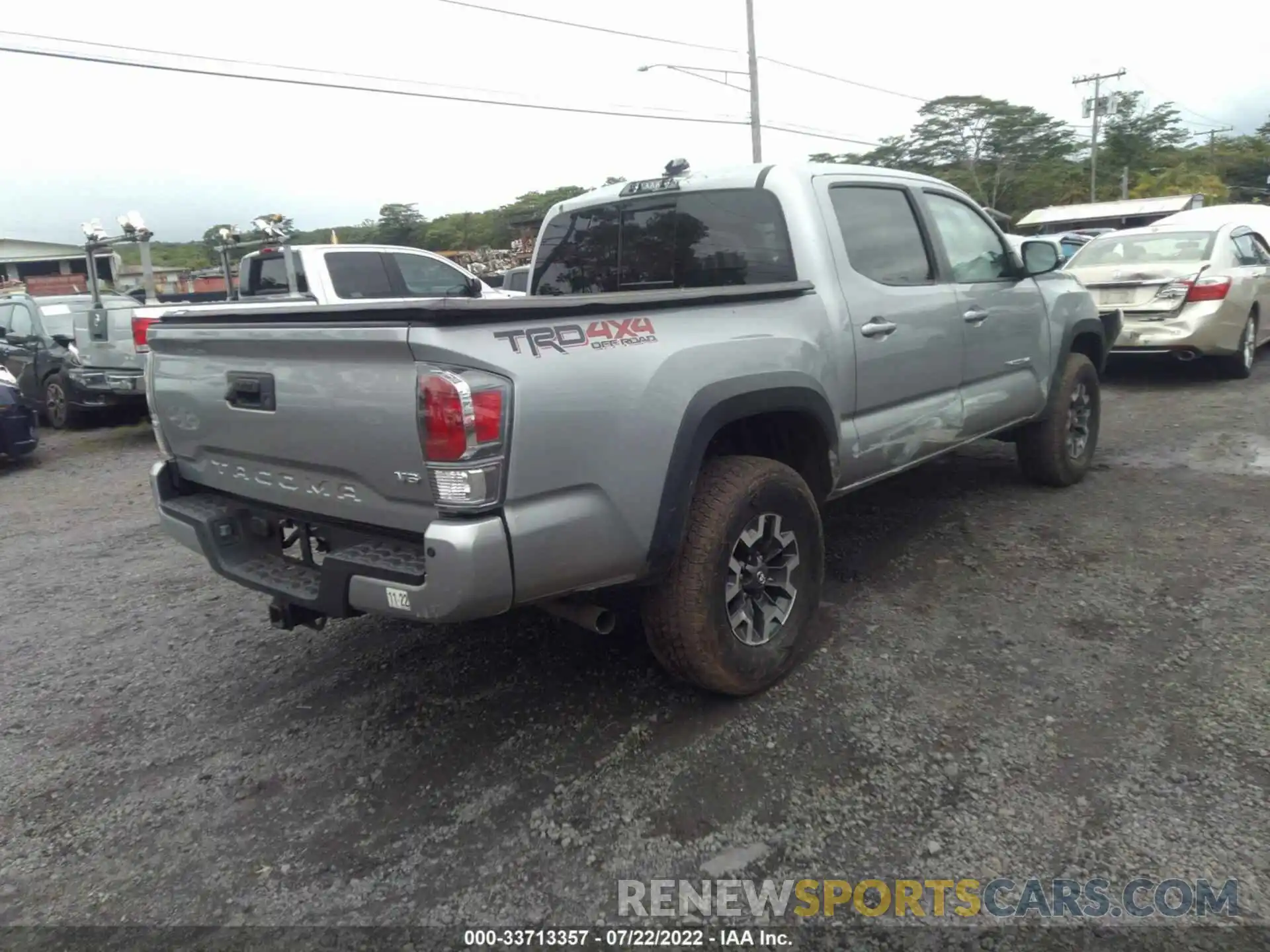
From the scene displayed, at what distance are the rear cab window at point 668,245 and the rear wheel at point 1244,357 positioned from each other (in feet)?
24.9

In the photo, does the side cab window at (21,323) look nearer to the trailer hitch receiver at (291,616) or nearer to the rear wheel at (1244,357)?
the trailer hitch receiver at (291,616)

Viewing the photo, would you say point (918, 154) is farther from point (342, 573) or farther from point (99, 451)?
point (342, 573)

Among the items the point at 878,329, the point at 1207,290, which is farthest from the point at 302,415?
the point at 1207,290

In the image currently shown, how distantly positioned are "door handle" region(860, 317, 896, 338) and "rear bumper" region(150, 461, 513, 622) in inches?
81.1

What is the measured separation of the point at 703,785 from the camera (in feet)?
9.51

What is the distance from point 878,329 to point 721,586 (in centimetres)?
151

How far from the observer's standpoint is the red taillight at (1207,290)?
887cm

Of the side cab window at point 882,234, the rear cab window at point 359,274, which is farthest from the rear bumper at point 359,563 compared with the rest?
the rear cab window at point 359,274

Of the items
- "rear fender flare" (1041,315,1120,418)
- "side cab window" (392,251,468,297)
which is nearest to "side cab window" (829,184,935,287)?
"rear fender flare" (1041,315,1120,418)

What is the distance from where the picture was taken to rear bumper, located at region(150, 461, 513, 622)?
250cm

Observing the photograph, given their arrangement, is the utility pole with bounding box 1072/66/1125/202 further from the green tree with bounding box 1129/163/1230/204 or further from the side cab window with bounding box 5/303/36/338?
the side cab window with bounding box 5/303/36/338

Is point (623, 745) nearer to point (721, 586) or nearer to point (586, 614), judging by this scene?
point (586, 614)

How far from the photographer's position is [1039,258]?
16.8 ft

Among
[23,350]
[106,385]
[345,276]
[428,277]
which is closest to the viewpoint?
[345,276]
